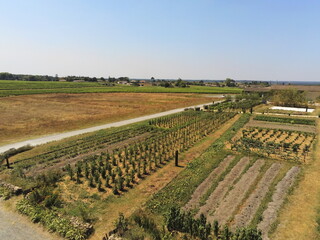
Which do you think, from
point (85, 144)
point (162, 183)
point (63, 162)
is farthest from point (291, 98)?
point (63, 162)

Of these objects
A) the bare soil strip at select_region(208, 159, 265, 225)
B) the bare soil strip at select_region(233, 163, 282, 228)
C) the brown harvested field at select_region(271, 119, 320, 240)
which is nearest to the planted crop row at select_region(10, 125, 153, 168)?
Result: the bare soil strip at select_region(208, 159, 265, 225)

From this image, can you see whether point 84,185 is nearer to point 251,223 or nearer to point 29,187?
point 29,187

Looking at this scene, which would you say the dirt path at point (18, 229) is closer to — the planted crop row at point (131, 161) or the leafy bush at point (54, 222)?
the leafy bush at point (54, 222)

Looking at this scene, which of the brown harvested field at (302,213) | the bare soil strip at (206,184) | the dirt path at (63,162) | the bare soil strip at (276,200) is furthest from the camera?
the dirt path at (63,162)

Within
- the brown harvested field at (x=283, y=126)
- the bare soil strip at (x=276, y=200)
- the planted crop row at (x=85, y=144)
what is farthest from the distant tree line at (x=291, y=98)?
the bare soil strip at (x=276, y=200)

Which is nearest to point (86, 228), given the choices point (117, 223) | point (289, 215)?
point (117, 223)

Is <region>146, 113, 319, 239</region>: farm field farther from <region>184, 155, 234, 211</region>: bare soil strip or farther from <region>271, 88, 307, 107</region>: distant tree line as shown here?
<region>271, 88, 307, 107</region>: distant tree line
